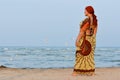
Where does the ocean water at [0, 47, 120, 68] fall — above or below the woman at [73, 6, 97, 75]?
below

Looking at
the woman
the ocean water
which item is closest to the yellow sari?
the woman

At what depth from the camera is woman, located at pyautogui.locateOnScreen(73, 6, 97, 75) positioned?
14.1 metres

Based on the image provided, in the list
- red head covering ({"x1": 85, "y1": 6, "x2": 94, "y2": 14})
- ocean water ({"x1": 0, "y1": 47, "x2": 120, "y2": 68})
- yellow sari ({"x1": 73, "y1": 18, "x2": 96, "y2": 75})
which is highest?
red head covering ({"x1": 85, "y1": 6, "x2": 94, "y2": 14})

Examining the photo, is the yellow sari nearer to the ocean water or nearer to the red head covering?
the red head covering

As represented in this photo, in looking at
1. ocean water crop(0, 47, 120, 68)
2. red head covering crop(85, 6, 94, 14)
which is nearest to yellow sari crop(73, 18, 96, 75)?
red head covering crop(85, 6, 94, 14)

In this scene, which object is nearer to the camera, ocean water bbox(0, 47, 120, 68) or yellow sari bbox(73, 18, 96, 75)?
yellow sari bbox(73, 18, 96, 75)

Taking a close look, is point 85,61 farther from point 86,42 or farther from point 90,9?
point 90,9

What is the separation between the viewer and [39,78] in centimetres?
1401

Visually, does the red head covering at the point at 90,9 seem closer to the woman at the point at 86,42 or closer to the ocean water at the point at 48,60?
the woman at the point at 86,42

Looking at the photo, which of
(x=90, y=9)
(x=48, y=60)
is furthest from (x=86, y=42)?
(x=48, y=60)

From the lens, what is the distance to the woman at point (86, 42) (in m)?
14.1

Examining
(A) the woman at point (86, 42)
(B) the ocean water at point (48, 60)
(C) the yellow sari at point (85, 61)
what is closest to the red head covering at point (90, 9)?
(A) the woman at point (86, 42)

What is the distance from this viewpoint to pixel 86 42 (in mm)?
14156

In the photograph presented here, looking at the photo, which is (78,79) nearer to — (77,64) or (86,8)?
(77,64)
